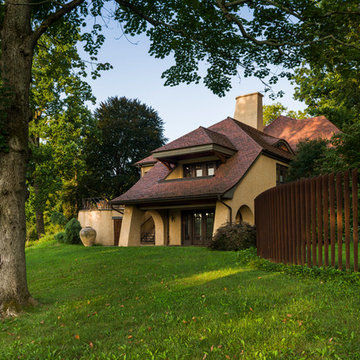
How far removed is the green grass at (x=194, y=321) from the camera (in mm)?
4203

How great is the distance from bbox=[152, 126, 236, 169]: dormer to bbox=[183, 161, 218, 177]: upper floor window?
448 millimetres

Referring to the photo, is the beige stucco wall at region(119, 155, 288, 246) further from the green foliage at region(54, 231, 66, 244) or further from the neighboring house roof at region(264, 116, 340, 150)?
the green foliage at region(54, 231, 66, 244)

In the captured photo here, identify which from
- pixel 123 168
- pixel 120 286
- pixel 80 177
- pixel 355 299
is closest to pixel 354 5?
pixel 355 299

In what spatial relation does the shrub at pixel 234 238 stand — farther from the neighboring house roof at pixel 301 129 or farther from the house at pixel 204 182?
the neighboring house roof at pixel 301 129

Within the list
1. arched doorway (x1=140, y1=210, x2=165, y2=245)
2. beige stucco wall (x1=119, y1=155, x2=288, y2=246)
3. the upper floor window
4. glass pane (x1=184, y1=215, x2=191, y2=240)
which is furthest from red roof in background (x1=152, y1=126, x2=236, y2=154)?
arched doorway (x1=140, y1=210, x2=165, y2=245)

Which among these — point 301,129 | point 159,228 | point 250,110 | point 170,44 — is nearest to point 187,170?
point 159,228

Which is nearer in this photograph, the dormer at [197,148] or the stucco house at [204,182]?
the stucco house at [204,182]

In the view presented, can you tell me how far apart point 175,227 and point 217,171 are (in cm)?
503

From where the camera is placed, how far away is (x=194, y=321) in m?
5.25

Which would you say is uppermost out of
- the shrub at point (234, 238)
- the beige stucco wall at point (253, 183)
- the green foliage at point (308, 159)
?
the green foliage at point (308, 159)

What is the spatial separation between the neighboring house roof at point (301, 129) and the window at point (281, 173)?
2948mm

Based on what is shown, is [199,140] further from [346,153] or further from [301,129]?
[301,129]

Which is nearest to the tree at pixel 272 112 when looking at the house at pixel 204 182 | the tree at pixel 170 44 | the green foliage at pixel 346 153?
the house at pixel 204 182

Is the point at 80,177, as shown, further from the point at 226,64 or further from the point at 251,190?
the point at 226,64
